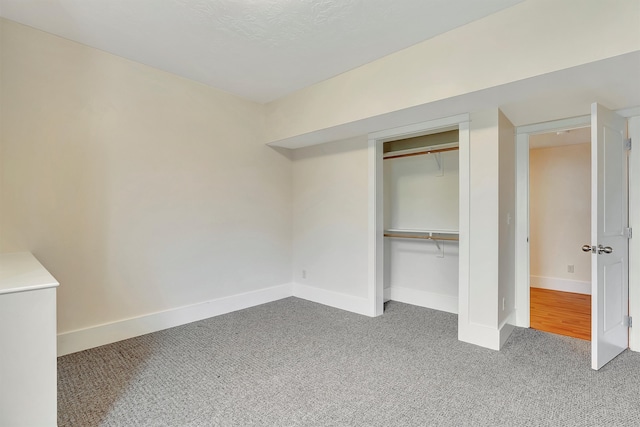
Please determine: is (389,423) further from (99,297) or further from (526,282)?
(99,297)

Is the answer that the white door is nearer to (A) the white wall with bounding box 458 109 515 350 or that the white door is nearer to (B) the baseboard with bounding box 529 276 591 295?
(A) the white wall with bounding box 458 109 515 350

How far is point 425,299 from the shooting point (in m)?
4.02

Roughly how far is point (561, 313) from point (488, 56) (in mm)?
3261

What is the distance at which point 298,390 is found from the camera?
2.11 meters

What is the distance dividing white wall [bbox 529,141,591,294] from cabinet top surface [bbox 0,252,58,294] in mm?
5923

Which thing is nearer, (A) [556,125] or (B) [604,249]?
(B) [604,249]

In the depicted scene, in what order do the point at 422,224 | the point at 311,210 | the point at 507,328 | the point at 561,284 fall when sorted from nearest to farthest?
the point at 507,328 → the point at 422,224 → the point at 311,210 → the point at 561,284

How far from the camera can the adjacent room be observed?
1.93 metres

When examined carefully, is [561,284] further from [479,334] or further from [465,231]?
[465,231]

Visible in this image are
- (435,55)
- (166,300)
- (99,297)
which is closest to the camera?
(435,55)

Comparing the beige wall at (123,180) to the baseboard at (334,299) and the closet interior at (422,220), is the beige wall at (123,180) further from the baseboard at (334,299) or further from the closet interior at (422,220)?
the closet interior at (422,220)

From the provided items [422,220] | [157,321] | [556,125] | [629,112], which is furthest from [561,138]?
[157,321]

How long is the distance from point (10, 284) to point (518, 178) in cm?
404

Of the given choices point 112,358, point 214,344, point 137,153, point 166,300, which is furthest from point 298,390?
point 137,153
